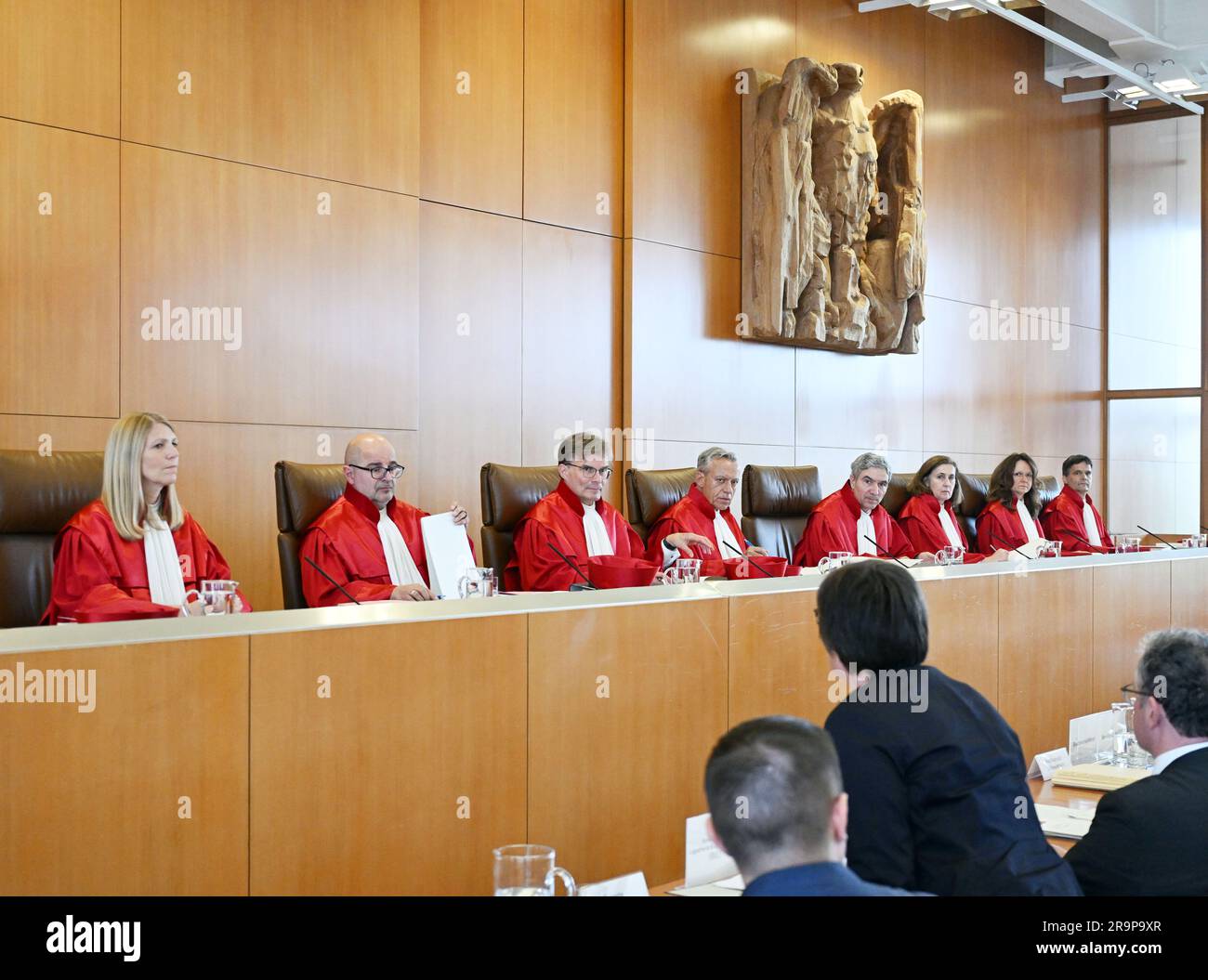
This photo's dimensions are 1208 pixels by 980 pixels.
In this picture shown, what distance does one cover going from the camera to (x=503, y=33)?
5.73 meters

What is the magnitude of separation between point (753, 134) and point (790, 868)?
5.95 m

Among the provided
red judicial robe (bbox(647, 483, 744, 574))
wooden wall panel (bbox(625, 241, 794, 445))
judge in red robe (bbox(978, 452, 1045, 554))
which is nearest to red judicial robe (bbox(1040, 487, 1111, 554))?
judge in red robe (bbox(978, 452, 1045, 554))

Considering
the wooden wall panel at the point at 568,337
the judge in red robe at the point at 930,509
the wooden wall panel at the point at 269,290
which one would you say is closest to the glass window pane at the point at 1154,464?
the judge in red robe at the point at 930,509

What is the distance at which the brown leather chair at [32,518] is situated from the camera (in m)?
3.32

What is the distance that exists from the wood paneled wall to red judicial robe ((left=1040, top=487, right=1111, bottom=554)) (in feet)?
3.09

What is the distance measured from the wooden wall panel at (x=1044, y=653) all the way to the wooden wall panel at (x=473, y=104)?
3.05m

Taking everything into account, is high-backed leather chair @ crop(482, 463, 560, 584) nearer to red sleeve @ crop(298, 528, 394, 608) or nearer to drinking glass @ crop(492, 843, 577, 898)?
red sleeve @ crop(298, 528, 394, 608)

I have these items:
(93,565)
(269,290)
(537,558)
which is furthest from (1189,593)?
(93,565)

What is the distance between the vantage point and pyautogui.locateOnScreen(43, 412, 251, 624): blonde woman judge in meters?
3.32

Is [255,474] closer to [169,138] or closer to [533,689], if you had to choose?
[169,138]

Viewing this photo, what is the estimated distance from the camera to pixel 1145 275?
10102 mm

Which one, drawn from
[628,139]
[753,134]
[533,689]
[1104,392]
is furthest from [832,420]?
[533,689]

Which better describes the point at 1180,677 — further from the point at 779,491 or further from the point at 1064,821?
the point at 779,491

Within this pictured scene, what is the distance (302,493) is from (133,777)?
228 cm
